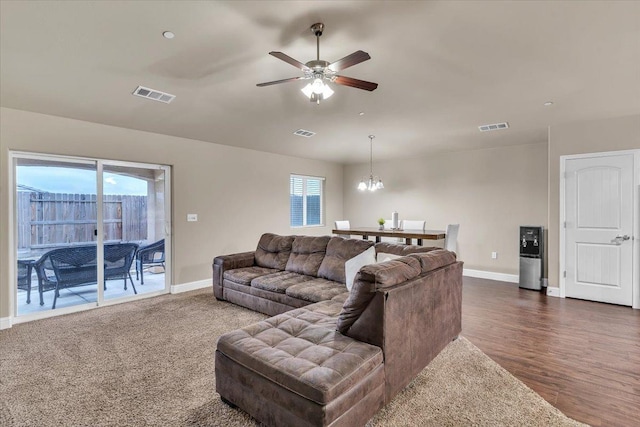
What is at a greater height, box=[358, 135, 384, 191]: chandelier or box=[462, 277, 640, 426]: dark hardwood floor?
box=[358, 135, 384, 191]: chandelier

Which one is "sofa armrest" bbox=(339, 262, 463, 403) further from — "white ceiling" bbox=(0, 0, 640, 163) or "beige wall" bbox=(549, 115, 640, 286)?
"beige wall" bbox=(549, 115, 640, 286)

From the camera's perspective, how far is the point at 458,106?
4129 mm

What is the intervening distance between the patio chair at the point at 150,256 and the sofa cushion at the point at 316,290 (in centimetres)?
268

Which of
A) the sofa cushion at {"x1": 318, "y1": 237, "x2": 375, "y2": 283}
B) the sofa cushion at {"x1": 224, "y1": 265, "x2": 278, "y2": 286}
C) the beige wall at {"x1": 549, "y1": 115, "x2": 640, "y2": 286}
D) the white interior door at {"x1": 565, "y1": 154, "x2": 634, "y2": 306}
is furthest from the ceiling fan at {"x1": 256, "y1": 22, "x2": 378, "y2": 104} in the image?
the white interior door at {"x1": 565, "y1": 154, "x2": 634, "y2": 306}

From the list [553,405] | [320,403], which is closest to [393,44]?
[320,403]

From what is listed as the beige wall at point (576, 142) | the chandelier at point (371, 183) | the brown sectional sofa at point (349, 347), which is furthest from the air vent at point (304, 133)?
the beige wall at point (576, 142)

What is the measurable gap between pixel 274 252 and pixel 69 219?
2.77 meters

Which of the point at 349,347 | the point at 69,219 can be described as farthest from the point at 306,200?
the point at 349,347

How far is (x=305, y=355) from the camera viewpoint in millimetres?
1890

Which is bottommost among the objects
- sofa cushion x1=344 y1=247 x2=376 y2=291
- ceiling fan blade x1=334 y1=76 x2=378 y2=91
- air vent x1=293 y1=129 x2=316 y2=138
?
sofa cushion x1=344 y1=247 x2=376 y2=291

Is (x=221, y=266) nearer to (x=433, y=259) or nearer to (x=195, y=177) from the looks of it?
(x=195, y=177)

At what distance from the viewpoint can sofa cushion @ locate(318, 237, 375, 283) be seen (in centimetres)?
385

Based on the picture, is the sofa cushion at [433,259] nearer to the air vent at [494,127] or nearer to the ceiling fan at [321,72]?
the ceiling fan at [321,72]

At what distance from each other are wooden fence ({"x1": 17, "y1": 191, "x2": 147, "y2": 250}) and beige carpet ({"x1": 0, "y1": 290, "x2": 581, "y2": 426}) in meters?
1.13
